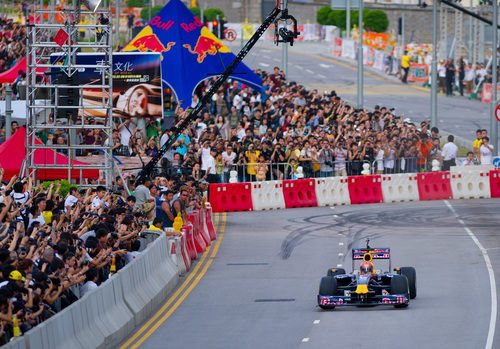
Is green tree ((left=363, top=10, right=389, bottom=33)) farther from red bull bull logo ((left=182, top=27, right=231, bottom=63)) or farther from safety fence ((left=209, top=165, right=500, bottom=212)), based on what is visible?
safety fence ((left=209, top=165, right=500, bottom=212))

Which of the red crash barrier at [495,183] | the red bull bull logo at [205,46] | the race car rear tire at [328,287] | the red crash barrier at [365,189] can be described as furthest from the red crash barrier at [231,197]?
the race car rear tire at [328,287]

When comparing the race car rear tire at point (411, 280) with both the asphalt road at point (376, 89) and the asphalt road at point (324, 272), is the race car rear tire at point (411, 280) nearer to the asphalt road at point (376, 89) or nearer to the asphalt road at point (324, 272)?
the asphalt road at point (324, 272)

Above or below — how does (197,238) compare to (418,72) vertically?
below

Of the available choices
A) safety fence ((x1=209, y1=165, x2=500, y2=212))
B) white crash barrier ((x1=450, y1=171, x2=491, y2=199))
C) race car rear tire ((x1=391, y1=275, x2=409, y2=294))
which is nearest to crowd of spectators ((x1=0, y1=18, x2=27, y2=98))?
safety fence ((x1=209, y1=165, x2=500, y2=212))

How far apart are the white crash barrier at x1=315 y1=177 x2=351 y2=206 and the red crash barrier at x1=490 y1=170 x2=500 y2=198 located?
483cm

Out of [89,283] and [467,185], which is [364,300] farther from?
[467,185]

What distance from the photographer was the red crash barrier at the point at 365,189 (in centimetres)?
3541

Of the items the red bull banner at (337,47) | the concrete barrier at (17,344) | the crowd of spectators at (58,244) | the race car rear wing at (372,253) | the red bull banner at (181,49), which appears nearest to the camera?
the concrete barrier at (17,344)

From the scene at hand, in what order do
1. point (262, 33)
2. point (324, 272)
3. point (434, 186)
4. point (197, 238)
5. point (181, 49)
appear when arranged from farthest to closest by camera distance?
point (181, 49) < point (434, 186) < point (262, 33) < point (197, 238) < point (324, 272)

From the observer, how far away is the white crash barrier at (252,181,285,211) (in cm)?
3434

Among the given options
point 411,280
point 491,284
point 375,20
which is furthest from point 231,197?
point 375,20

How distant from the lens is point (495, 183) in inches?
1443

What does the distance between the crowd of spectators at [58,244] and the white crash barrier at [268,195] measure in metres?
9.42

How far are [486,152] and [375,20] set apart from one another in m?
77.9
